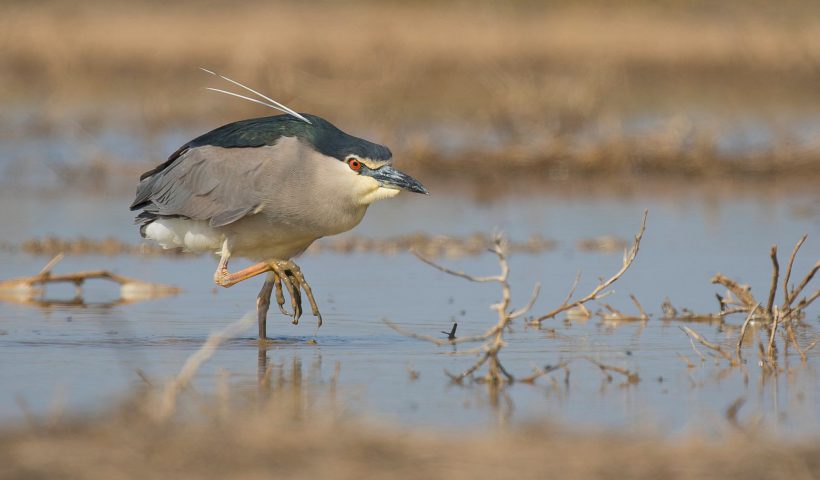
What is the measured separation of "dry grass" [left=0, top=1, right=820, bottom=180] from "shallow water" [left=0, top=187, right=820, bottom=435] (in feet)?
5.30

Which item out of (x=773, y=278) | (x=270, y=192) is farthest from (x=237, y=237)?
(x=773, y=278)

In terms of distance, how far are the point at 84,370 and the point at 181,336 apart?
1.01m

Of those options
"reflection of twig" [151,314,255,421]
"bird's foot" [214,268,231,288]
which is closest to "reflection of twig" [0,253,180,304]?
"bird's foot" [214,268,231,288]

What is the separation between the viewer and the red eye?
6.82m

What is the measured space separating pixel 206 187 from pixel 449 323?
1406 mm

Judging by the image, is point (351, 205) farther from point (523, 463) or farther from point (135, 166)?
point (135, 166)

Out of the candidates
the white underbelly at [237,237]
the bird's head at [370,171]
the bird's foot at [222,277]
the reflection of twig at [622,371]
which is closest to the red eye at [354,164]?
the bird's head at [370,171]

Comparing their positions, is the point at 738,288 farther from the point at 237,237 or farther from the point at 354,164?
the point at 237,237

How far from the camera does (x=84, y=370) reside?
6188 mm

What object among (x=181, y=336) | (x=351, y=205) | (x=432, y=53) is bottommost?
(x=181, y=336)

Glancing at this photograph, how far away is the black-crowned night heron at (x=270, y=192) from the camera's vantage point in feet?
22.4

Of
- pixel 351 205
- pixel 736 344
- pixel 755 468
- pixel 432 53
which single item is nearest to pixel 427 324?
pixel 351 205

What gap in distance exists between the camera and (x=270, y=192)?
6.96 meters

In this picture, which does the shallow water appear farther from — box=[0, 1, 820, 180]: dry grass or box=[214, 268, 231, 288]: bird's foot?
box=[0, 1, 820, 180]: dry grass
